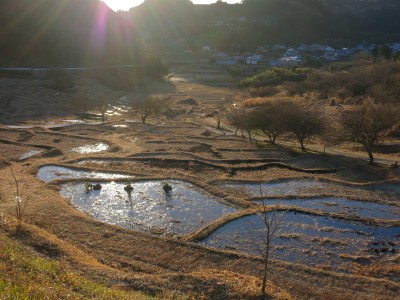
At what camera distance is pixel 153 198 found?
25438 millimetres

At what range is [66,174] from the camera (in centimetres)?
3017

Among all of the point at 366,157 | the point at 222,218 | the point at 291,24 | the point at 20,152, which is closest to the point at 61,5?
the point at 20,152

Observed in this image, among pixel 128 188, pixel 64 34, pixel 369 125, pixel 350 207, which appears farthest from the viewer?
pixel 64 34

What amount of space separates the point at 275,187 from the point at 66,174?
49.9 ft

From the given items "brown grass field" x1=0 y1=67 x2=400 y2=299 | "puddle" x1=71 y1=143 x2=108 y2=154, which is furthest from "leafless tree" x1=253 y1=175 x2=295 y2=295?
"puddle" x1=71 y1=143 x2=108 y2=154

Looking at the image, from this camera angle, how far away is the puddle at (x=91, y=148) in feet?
125

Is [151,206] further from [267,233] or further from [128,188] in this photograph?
[267,233]

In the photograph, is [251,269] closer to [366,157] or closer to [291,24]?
[366,157]

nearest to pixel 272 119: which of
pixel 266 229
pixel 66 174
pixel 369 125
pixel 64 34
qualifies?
pixel 369 125

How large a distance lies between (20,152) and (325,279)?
1175 inches

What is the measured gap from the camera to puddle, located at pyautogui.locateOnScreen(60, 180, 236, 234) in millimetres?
21781

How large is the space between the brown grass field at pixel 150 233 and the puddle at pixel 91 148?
28.3 inches

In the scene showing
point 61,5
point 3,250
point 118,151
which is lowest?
point 118,151

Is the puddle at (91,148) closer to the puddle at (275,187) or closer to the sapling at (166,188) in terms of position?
the sapling at (166,188)
